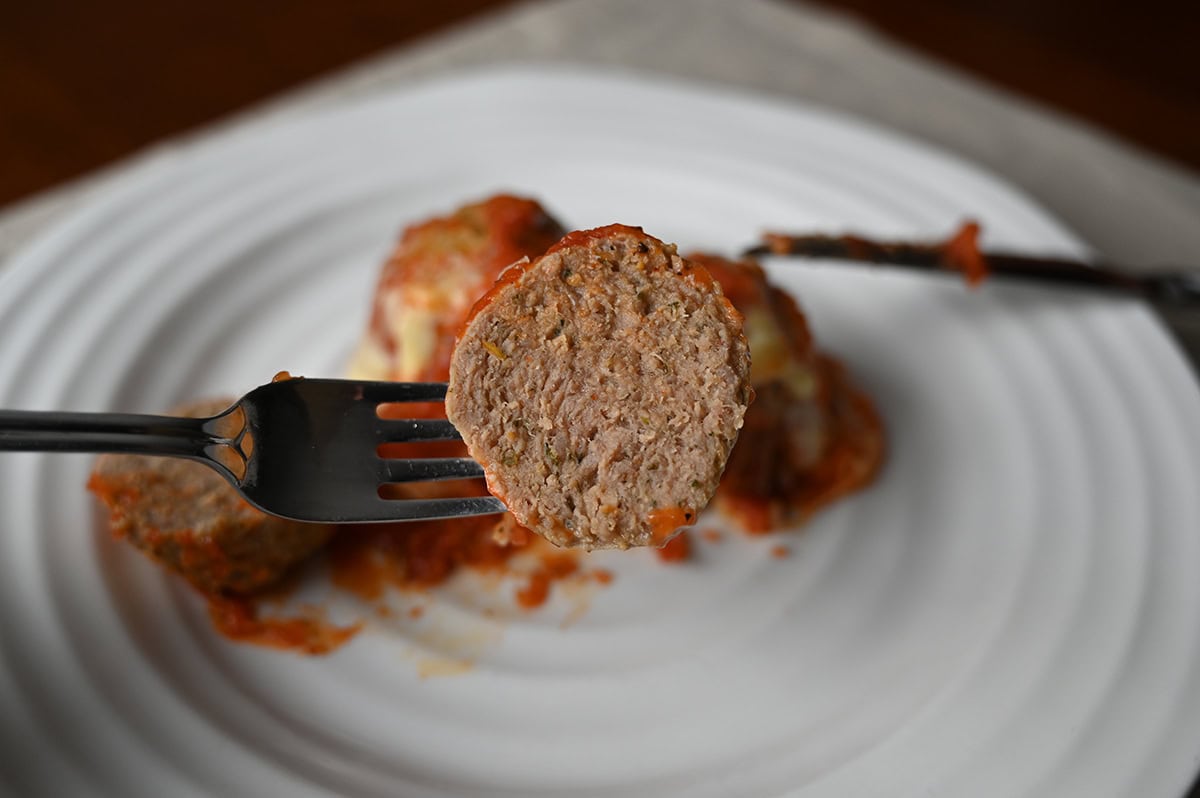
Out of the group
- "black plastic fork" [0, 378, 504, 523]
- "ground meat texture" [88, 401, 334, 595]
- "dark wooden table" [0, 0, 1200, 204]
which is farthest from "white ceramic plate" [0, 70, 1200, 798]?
"dark wooden table" [0, 0, 1200, 204]

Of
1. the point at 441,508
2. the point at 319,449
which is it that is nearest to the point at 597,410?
the point at 441,508

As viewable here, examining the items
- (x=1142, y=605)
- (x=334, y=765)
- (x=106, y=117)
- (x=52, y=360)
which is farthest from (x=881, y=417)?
(x=106, y=117)

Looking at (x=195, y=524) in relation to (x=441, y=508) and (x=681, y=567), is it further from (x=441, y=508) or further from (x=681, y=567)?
(x=681, y=567)

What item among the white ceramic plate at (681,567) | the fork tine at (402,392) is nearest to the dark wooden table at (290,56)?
the white ceramic plate at (681,567)

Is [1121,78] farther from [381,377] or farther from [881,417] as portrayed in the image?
[381,377]

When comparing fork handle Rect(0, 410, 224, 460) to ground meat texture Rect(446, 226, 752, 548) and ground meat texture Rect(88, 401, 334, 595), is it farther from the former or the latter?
ground meat texture Rect(446, 226, 752, 548)

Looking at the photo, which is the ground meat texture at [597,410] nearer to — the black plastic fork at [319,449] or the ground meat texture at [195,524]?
the black plastic fork at [319,449]
